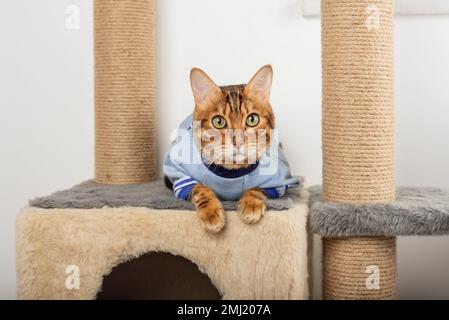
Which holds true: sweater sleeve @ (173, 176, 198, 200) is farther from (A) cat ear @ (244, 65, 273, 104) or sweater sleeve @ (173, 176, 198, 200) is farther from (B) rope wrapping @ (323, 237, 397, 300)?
(B) rope wrapping @ (323, 237, 397, 300)

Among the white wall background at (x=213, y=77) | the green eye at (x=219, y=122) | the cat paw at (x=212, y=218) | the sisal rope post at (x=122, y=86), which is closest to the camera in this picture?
the cat paw at (x=212, y=218)

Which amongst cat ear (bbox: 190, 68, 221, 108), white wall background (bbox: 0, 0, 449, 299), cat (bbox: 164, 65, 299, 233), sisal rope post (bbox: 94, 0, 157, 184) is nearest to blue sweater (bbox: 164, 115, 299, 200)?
cat (bbox: 164, 65, 299, 233)

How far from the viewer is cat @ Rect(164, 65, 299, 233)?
4.02ft

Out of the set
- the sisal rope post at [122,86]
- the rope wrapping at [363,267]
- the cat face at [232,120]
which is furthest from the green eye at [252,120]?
the sisal rope post at [122,86]

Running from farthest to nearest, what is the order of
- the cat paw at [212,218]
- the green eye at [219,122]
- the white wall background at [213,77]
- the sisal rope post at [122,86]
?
1. the white wall background at [213,77]
2. the sisal rope post at [122,86]
3. the green eye at [219,122]
4. the cat paw at [212,218]

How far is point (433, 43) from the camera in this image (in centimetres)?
164

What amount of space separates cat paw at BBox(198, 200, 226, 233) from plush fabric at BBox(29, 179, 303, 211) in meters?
0.06

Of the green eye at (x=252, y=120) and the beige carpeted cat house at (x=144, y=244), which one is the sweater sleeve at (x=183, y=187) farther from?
the green eye at (x=252, y=120)

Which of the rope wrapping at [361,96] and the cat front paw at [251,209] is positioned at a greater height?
the rope wrapping at [361,96]

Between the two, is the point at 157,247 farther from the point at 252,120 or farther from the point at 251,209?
the point at 252,120

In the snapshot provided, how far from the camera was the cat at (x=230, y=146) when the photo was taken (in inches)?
48.3

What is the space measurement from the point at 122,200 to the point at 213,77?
24.4 inches

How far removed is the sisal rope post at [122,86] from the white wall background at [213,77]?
0.18 meters
